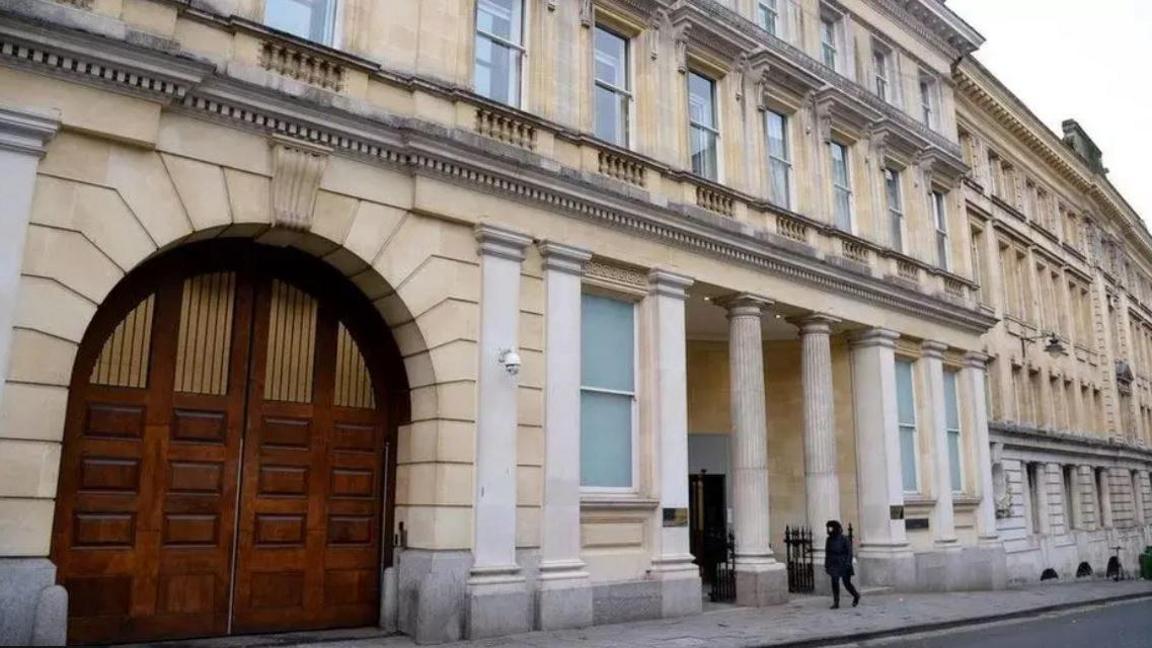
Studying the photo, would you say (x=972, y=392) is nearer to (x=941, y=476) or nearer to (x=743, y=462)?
(x=941, y=476)

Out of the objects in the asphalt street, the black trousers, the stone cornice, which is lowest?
the asphalt street

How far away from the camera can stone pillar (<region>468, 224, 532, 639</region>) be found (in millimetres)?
11297

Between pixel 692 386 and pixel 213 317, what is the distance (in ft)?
44.4

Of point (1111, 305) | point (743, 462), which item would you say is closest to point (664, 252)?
point (743, 462)

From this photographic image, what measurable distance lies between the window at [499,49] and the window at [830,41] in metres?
9.67

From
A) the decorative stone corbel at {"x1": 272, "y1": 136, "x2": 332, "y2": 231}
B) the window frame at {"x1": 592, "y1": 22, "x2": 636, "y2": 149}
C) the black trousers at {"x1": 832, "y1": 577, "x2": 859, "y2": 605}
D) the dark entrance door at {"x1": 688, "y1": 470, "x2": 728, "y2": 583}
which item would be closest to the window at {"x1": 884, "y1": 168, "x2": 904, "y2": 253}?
the dark entrance door at {"x1": 688, "y1": 470, "x2": 728, "y2": 583}

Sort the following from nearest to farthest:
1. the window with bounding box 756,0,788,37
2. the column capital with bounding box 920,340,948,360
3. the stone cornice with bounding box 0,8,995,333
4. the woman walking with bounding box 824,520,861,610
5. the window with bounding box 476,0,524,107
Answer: the stone cornice with bounding box 0,8,995,333 < the window with bounding box 476,0,524,107 < the woman walking with bounding box 824,520,861,610 < the window with bounding box 756,0,788,37 < the column capital with bounding box 920,340,948,360

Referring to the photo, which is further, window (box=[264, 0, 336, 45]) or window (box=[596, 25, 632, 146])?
window (box=[596, 25, 632, 146])

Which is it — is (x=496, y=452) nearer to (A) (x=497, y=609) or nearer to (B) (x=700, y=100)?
(A) (x=497, y=609)

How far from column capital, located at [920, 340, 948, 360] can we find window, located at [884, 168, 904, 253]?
94.1 inches

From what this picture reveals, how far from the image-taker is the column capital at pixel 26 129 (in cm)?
864

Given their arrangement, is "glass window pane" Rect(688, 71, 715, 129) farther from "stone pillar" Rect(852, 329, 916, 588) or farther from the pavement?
the pavement

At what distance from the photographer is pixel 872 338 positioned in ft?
64.4

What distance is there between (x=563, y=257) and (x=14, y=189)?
7.12 m
